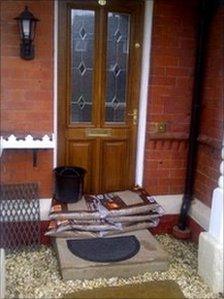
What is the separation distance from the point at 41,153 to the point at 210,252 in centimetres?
191

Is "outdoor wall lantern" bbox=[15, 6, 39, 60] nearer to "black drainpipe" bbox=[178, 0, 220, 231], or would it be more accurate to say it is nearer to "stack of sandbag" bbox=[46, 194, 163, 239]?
"stack of sandbag" bbox=[46, 194, 163, 239]

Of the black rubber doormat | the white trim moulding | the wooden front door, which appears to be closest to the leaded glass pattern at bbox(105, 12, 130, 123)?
the wooden front door

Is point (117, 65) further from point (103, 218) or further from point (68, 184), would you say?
point (103, 218)

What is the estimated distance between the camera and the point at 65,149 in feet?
13.2

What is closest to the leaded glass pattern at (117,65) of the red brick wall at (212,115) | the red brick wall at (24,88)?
the red brick wall at (24,88)

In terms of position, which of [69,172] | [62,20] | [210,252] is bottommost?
[210,252]

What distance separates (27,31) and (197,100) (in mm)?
1873

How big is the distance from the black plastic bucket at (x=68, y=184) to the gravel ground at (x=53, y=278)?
562 millimetres

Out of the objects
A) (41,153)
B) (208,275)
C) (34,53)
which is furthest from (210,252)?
(34,53)

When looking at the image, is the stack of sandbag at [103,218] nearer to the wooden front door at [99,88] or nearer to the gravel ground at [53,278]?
the gravel ground at [53,278]

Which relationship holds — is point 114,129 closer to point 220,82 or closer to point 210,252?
point 220,82

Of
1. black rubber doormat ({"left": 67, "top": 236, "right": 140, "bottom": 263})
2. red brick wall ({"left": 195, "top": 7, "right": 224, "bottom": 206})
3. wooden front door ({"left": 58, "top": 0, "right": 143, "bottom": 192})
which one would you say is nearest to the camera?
black rubber doormat ({"left": 67, "top": 236, "right": 140, "bottom": 263})

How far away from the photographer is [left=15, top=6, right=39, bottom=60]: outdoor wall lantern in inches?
136

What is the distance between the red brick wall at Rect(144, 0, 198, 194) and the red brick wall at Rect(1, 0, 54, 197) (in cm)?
110
